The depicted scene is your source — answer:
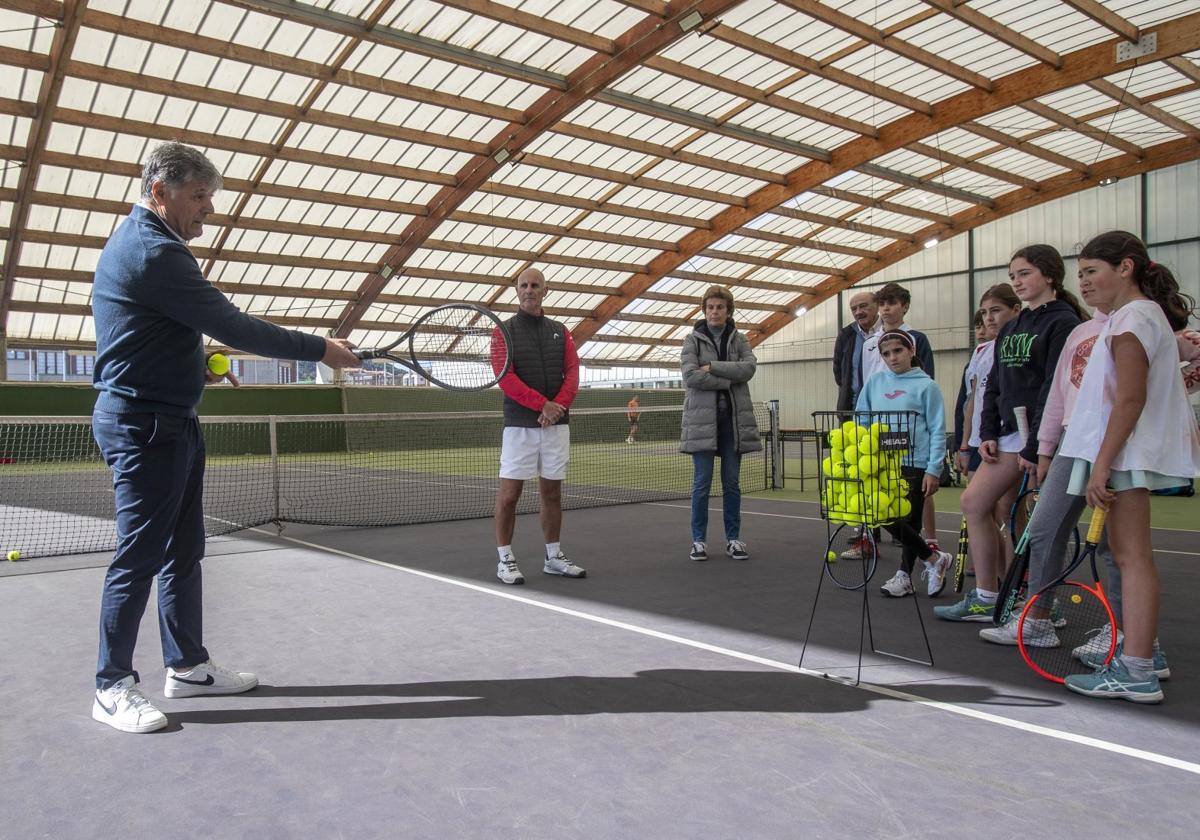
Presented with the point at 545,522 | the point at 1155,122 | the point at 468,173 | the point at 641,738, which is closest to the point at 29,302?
the point at 468,173

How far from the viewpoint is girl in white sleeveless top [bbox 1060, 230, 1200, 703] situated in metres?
2.69

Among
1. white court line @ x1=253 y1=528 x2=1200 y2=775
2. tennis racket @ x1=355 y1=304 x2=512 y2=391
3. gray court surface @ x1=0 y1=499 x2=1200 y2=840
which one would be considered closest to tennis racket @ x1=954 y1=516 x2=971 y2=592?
gray court surface @ x1=0 y1=499 x2=1200 y2=840

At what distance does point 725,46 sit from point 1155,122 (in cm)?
1211

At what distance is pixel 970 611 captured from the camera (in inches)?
153

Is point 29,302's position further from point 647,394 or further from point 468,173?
point 647,394

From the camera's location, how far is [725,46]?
56.9 feet

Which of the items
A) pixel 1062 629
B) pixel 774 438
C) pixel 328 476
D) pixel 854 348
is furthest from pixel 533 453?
pixel 328 476

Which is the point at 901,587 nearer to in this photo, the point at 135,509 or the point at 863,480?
the point at 863,480

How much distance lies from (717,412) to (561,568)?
4.81ft

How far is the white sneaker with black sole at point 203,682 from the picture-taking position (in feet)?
9.47

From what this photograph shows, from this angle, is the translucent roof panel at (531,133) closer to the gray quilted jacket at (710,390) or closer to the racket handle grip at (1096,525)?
the gray quilted jacket at (710,390)

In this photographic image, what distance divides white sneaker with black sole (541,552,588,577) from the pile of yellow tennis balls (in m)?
2.04

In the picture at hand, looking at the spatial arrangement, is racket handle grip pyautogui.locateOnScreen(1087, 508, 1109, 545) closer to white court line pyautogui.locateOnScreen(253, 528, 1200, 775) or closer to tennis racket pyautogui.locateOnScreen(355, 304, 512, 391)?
white court line pyautogui.locateOnScreen(253, 528, 1200, 775)

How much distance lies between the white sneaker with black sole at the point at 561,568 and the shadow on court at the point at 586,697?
1.86 m
